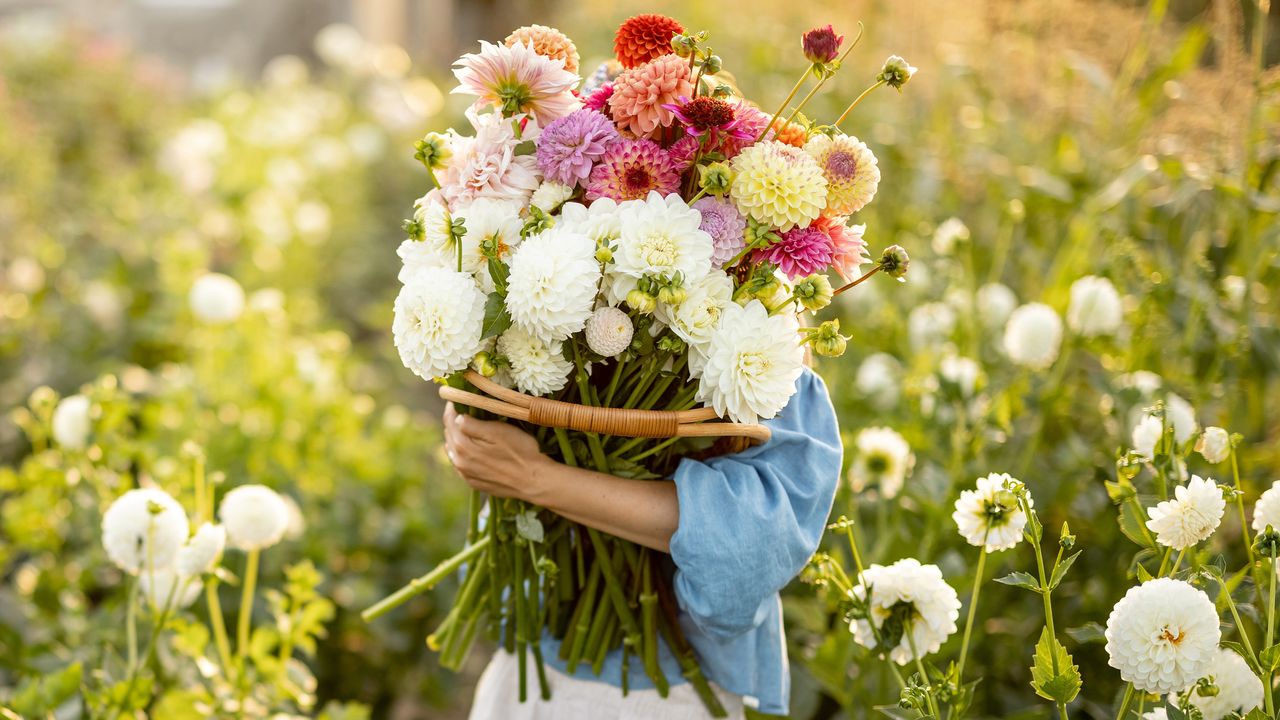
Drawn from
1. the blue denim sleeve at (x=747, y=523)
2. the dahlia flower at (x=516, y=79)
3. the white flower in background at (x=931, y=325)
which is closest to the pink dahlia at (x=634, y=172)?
the dahlia flower at (x=516, y=79)

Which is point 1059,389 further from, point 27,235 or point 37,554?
point 27,235

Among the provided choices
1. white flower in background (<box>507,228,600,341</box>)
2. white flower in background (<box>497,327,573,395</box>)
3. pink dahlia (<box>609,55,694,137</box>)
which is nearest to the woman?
white flower in background (<box>497,327,573,395</box>)

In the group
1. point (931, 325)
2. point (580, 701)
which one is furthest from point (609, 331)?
point (931, 325)

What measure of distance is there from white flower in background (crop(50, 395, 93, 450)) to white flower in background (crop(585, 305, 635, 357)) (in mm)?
1139

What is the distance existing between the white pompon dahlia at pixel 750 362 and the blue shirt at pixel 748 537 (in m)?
0.14

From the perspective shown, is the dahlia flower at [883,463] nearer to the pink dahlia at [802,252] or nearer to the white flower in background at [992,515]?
the white flower in background at [992,515]

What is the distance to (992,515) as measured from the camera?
115cm

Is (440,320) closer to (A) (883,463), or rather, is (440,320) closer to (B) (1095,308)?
(A) (883,463)

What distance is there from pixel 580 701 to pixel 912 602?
492 mm

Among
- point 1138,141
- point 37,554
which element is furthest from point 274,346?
point 1138,141

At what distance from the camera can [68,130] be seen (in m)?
5.37

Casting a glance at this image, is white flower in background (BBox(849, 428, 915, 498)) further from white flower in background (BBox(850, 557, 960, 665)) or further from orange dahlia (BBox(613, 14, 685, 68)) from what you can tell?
orange dahlia (BBox(613, 14, 685, 68))

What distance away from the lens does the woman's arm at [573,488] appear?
Answer: 47.9 inches

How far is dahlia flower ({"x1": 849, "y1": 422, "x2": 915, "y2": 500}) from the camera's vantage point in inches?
70.5
